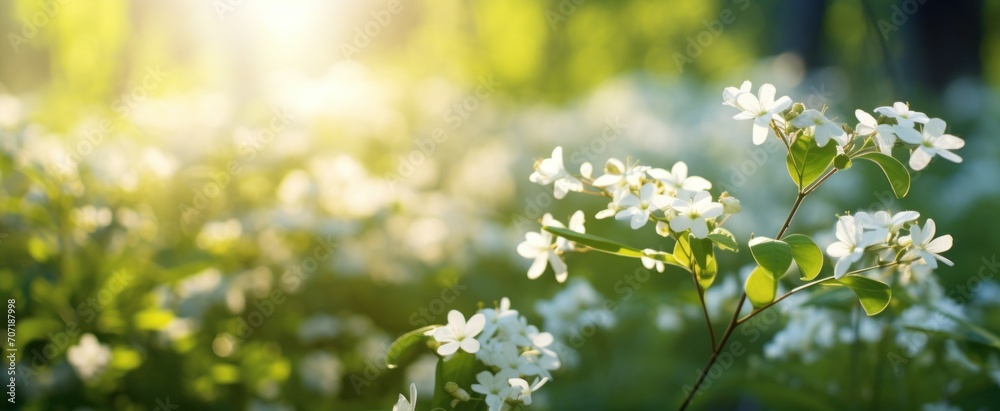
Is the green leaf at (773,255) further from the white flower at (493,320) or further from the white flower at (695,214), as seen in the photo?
the white flower at (493,320)

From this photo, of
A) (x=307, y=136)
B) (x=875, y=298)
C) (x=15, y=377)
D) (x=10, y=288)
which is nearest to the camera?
(x=875, y=298)

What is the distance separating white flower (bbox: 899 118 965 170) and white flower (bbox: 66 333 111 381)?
4.97 ft

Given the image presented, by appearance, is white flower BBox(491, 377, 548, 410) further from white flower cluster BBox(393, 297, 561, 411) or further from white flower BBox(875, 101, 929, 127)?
white flower BBox(875, 101, 929, 127)

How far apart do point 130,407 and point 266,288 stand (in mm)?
436

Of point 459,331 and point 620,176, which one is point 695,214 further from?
point 459,331

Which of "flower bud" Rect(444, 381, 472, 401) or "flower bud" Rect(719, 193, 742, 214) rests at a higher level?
"flower bud" Rect(719, 193, 742, 214)

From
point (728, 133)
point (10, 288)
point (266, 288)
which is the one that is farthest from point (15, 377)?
point (728, 133)

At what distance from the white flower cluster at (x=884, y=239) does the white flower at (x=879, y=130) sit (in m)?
0.08

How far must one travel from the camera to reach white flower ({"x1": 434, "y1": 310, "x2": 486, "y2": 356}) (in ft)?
2.78

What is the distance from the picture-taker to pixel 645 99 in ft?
17.8

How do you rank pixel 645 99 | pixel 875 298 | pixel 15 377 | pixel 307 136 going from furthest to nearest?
pixel 645 99, pixel 307 136, pixel 15 377, pixel 875 298

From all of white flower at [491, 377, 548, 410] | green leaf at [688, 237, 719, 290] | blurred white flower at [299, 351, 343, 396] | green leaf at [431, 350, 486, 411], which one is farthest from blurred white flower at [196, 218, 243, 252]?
green leaf at [688, 237, 719, 290]

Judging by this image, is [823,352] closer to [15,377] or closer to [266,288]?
[266,288]

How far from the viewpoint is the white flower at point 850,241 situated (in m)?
0.79
